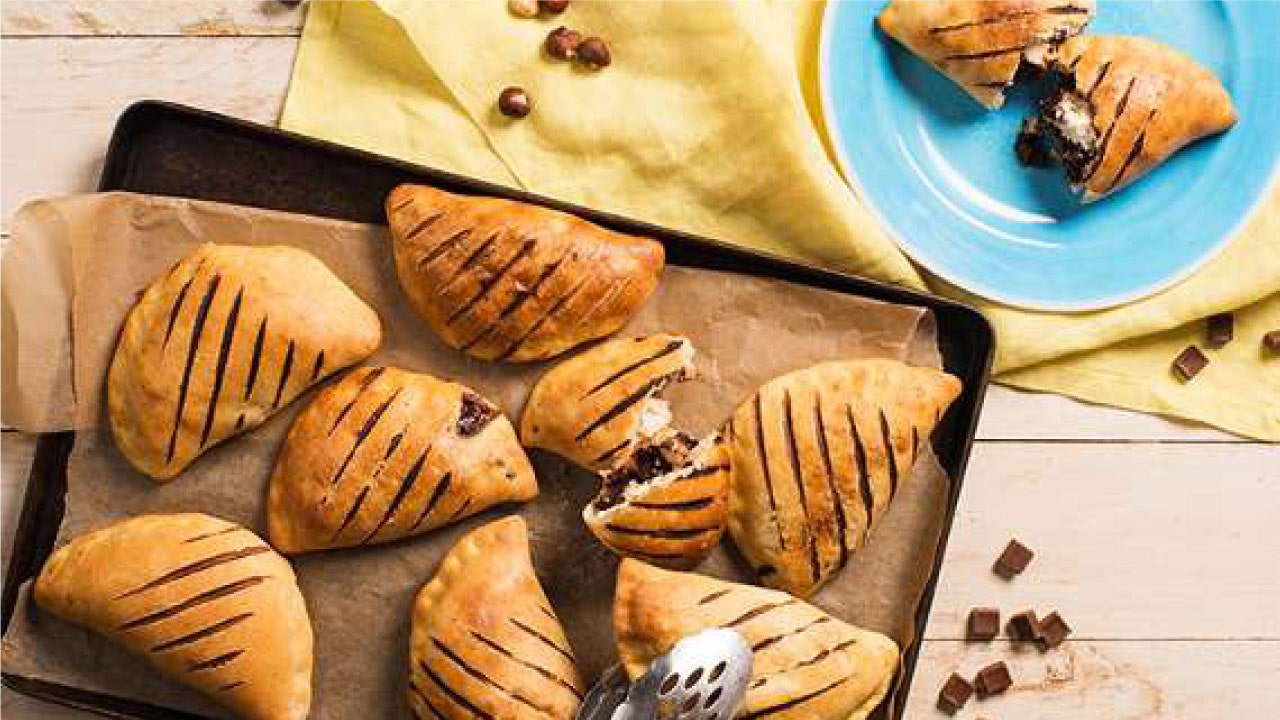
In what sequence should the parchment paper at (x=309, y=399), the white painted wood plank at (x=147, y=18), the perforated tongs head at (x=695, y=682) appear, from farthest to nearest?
the white painted wood plank at (x=147, y=18) → the parchment paper at (x=309, y=399) → the perforated tongs head at (x=695, y=682)

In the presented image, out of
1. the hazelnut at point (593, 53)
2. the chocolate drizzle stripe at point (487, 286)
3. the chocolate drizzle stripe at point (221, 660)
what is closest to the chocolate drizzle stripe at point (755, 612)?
the chocolate drizzle stripe at point (487, 286)

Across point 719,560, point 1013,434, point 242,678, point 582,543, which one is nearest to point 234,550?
point 242,678

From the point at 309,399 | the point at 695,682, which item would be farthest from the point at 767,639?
the point at 309,399

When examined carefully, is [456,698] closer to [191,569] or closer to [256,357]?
[191,569]

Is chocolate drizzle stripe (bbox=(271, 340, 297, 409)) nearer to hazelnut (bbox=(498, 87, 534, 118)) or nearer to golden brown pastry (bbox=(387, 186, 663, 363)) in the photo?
→ golden brown pastry (bbox=(387, 186, 663, 363))

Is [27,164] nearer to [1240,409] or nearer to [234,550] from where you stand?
[234,550]

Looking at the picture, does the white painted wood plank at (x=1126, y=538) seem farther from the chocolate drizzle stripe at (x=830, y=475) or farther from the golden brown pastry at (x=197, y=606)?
the golden brown pastry at (x=197, y=606)
